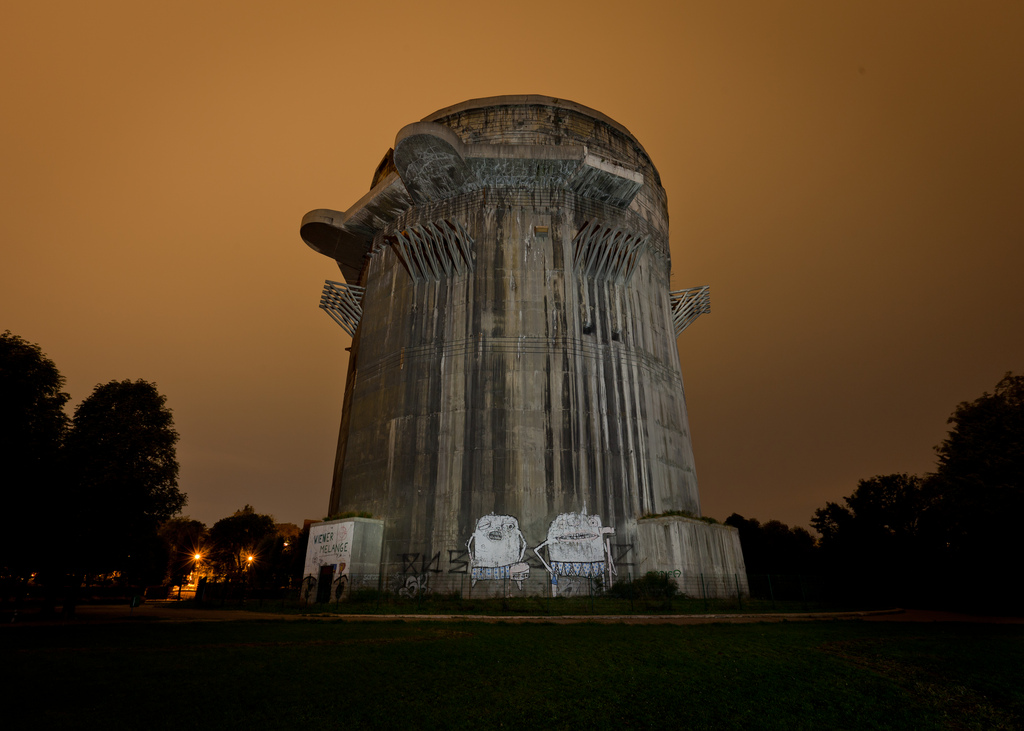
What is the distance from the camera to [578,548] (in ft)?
97.1

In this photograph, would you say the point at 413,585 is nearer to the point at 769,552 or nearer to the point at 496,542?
the point at 496,542

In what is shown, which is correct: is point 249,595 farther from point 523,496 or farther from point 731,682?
point 731,682

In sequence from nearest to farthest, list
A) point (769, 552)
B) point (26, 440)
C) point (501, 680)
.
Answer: point (501, 680) → point (26, 440) → point (769, 552)

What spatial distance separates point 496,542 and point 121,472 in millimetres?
19811

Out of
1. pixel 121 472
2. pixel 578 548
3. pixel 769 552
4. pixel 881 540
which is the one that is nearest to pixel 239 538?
pixel 121 472

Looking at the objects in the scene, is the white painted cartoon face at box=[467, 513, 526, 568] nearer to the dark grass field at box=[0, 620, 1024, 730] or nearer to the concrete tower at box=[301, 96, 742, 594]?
the concrete tower at box=[301, 96, 742, 594]

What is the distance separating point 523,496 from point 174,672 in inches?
867

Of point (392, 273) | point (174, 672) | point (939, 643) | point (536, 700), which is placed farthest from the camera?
point (392, 273)

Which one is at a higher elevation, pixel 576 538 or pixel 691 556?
pixel 576 538

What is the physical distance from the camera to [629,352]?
3647 cm

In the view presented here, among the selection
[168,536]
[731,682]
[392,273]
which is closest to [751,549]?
[392,273]

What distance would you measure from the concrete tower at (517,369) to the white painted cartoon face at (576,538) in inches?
2.9

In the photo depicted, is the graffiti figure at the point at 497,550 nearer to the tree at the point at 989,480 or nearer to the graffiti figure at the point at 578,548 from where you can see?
the graffiti figure at the point at 578,548

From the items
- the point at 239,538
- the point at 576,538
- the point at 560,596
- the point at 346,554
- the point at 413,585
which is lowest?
the point at 560,596
